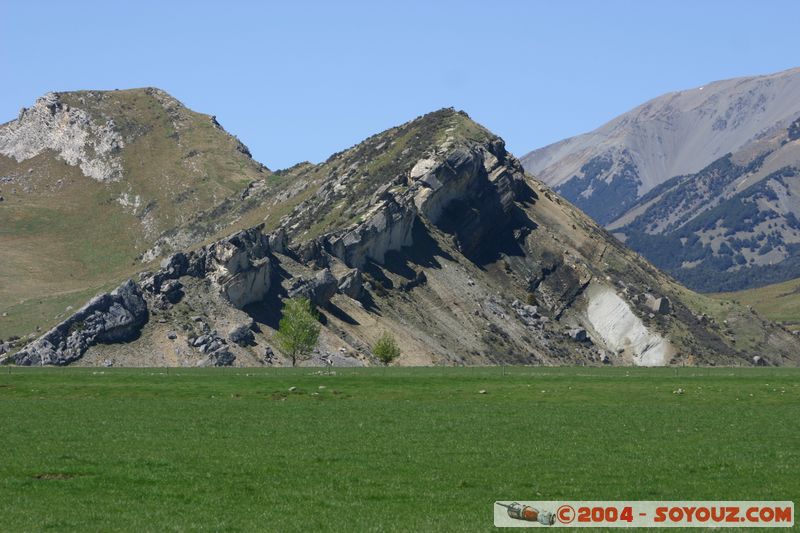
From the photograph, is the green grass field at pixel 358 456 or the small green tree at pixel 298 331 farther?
the small green tree at pixel 298 331

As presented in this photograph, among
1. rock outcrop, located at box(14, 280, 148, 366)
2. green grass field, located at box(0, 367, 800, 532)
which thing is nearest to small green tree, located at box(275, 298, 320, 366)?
rock outcrop, located at box(14, 280, 148, 366)

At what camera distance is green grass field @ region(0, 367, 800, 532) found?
37.2 meters

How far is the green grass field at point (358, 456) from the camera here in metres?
37.2

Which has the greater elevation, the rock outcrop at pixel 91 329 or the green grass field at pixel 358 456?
the rock outcrop at pixel 91 329

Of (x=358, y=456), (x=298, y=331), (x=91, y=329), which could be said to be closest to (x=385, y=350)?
(x=298, y=331)

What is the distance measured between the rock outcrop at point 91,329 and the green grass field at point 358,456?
240ft

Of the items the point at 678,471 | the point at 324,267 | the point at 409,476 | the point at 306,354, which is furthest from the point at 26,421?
the point at 324,267

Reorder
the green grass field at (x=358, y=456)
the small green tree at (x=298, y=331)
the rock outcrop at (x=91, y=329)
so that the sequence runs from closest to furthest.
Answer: the green grass field at (x=358, y=456), the small green tree at (x=298, y=331), the rock outcrop at (x=91, y=329)

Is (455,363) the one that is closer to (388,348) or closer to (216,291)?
(388,348)

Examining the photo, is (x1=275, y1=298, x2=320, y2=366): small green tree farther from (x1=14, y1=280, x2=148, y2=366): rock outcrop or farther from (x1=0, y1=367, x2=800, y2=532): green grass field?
(x1=0, y1=367, x2=800, y2=532): green grass field

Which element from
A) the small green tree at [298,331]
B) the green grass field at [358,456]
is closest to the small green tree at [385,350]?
the small green tree at [298,331]

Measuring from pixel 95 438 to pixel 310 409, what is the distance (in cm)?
1819

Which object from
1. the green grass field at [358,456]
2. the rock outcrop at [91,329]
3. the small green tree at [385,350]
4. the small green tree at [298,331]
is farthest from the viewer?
the small green tree at [385,350]

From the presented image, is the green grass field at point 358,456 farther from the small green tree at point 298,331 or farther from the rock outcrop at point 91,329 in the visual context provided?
the rock outcrop at point 91,329
